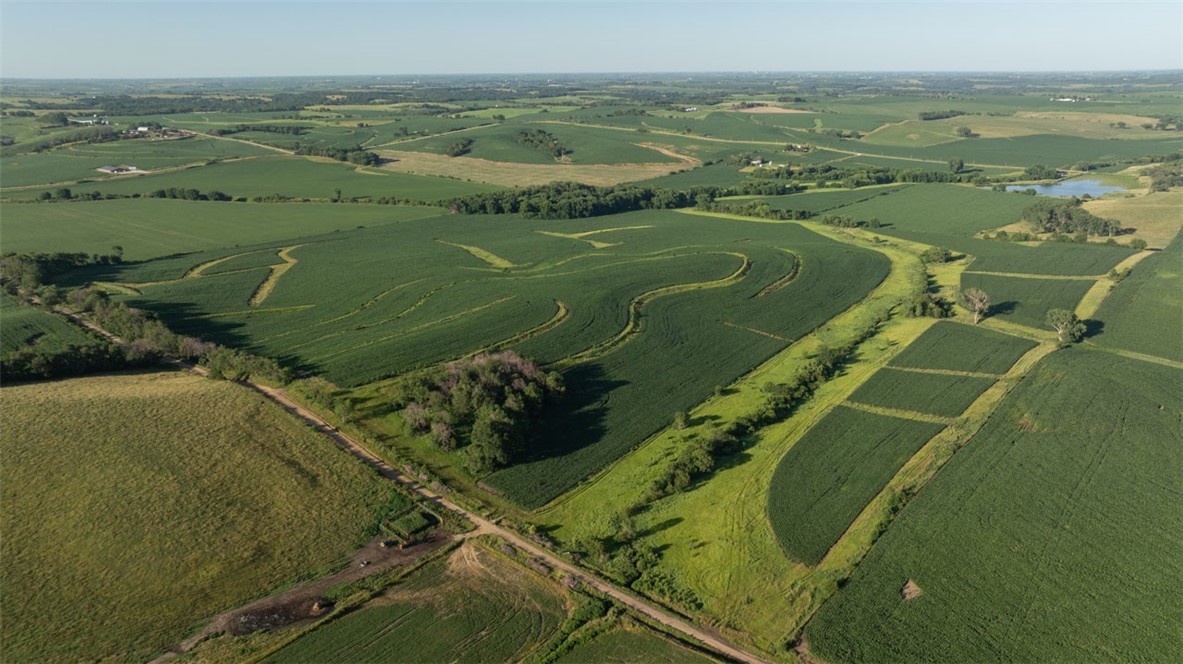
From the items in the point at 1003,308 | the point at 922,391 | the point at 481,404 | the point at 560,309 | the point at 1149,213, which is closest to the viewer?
the point at 481,404

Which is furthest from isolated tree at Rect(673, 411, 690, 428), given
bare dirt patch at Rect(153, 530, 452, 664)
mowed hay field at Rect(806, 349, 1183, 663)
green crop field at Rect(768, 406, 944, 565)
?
bare dirt patch at Rect(153, 530, 452, 664)

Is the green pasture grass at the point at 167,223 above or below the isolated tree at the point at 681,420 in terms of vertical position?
above

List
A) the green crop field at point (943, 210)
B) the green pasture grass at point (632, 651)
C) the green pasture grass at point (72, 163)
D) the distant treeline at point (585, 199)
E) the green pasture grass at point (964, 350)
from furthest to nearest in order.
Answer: the green pasture grass at point (72, 163)
the distant treeline at point (585, 199)
the green crop field at point (943, 210)
the green pasture grass at point (964, 350)
the green pasture grass at point (632, 651)

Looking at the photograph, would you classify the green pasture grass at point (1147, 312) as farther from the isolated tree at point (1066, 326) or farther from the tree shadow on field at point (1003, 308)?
the tree shadow on field at point (1003, 308)

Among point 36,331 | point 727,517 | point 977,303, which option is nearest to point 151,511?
point 727,517

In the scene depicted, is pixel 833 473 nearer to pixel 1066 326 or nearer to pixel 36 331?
pixel 1066 326

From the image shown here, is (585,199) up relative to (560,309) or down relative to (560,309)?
up

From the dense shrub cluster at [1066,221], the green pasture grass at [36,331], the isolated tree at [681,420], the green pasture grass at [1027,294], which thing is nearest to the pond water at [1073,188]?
the dense shrub cluster at [1066,221]
